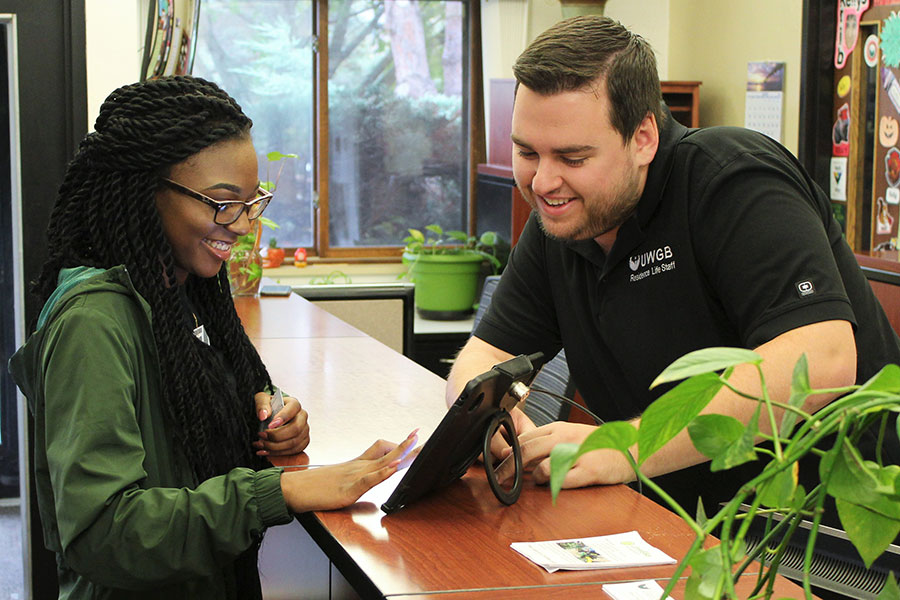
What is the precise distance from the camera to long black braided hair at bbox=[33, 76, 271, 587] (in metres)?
1.51

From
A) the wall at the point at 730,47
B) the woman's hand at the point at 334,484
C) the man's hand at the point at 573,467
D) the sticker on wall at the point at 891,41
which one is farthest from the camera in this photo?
the wall at the point at 730,47

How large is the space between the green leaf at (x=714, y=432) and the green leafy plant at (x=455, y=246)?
4.89 metres

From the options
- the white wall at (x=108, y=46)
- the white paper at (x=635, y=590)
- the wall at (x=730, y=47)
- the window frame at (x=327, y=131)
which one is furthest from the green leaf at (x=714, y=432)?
the window frame at (x=327, y=131)

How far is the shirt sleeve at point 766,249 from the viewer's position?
4.86 ft

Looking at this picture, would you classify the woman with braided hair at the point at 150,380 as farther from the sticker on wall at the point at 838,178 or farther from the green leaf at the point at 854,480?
the sticker on wall at the point at 838,178

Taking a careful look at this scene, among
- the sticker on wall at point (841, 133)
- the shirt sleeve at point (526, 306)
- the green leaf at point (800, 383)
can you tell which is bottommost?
the shirt sleeve at point (526, 306)

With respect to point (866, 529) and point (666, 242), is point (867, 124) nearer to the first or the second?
point (666, 242)

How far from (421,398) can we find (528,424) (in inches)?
20.4

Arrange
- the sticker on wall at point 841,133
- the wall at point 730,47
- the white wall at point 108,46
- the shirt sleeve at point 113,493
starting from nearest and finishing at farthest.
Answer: the shirt sleeve at point 113,493
the white wall at point 108,46
the sticker on wall at point 841,133
the wall at point 730,47

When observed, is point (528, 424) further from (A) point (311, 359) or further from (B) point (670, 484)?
(A) point (311, 359)

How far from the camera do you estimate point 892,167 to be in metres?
3.70

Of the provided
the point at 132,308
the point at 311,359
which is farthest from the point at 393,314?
the point at 132,308

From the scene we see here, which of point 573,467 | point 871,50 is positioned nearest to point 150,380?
point 573,467

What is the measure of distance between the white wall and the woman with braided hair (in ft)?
3.96
